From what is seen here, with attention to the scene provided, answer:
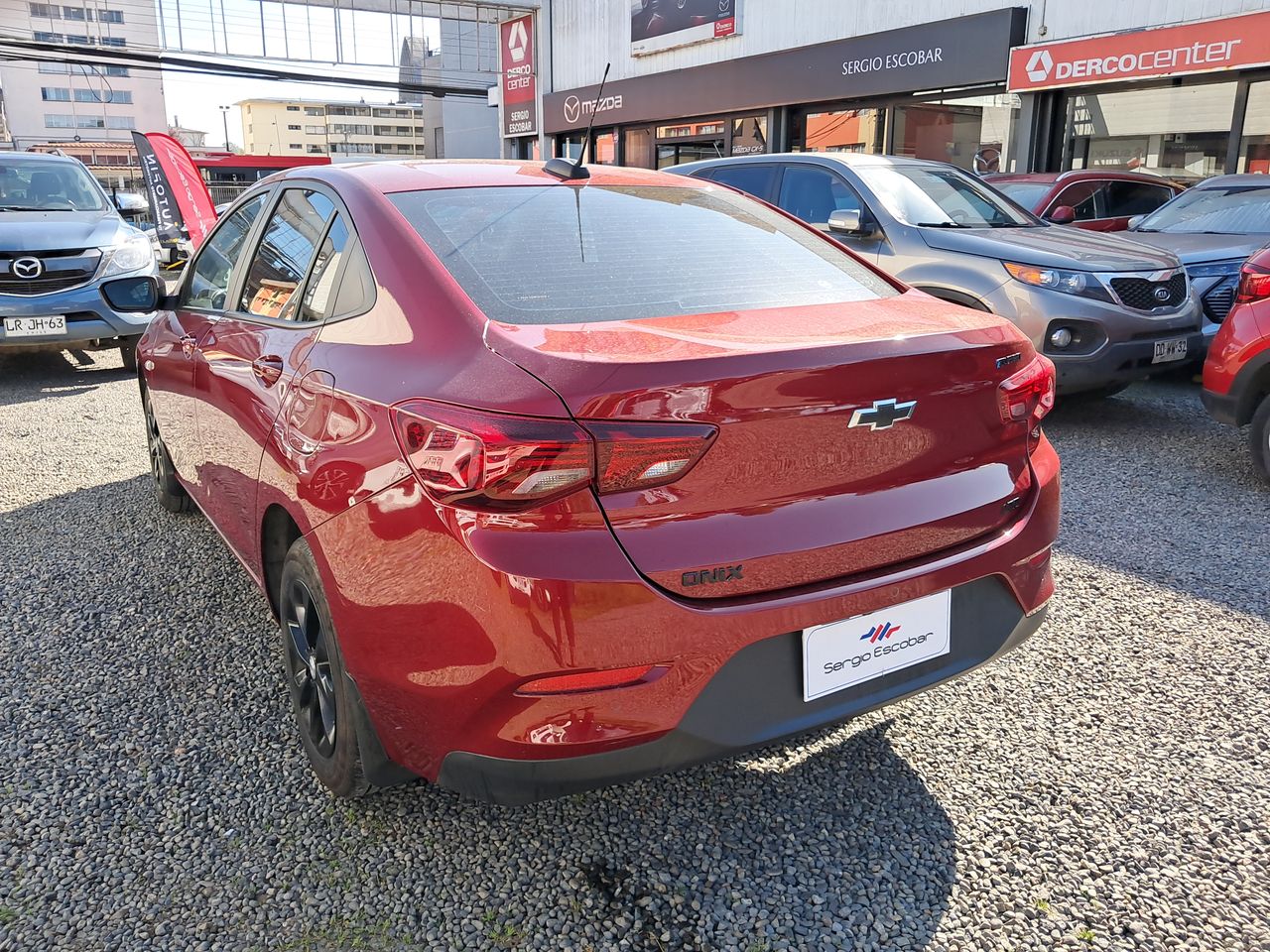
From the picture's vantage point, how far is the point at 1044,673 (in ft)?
10.0

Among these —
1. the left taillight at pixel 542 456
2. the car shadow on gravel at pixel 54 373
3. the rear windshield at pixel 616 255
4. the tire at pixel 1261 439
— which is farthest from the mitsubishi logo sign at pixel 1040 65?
the left taillight at pixel 542 456

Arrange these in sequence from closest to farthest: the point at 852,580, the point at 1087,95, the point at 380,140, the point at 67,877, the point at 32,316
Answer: the point at 852,580 → the point at 67,877 → the point at 32,316 → the point at 1087,95 → the point at 380,140

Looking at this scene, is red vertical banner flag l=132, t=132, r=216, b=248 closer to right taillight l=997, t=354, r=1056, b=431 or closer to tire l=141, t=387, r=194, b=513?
tire l=141, t=387, r=194, b=513

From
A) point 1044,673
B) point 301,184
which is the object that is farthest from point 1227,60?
point 301,184

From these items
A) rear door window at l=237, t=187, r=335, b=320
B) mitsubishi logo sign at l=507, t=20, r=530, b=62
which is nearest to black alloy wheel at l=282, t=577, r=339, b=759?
rear door window at l=237, t=187, r=335, b=320

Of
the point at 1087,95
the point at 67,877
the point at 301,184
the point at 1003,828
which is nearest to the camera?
the point at 67,877

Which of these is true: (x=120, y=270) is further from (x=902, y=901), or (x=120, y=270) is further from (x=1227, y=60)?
(x=1227, y=60)

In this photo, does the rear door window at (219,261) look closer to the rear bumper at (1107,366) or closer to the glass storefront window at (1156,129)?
the rear bumper at (1107,366)

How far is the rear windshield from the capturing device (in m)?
2.20

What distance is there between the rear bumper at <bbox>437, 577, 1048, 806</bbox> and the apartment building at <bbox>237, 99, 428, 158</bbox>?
145 m

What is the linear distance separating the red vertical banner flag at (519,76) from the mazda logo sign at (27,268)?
2034cm

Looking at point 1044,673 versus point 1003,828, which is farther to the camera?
point 1044,673

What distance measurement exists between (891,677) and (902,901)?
1.58ft

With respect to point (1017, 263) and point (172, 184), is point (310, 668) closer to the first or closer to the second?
point (1017, 263)
